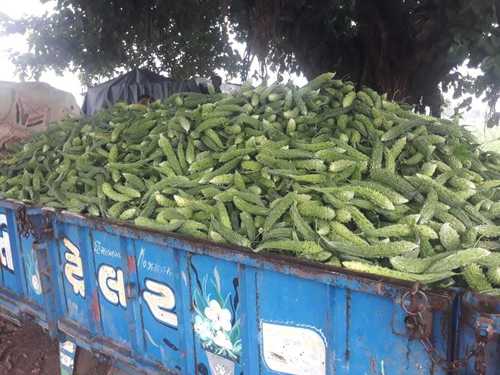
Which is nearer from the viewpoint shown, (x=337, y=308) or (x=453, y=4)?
(x=337, y=308)

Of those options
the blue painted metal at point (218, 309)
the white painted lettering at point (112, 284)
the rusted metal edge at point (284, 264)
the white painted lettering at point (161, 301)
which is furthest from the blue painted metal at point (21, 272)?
the white painted lettering at point (161, 301)

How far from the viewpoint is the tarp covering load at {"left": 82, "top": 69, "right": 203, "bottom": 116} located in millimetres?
9023

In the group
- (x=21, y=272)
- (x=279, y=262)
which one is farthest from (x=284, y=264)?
(x=21, y=272)

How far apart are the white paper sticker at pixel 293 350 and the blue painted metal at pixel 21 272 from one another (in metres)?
2.41

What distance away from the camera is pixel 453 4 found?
6.54 m

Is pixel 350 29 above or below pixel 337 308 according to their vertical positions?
above

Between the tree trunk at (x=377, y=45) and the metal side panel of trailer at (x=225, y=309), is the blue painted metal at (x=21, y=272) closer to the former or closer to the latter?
the metal side panel of trailer at (x=225, y=309)

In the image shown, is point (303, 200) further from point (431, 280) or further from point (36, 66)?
point (36, 66)

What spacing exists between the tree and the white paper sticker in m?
4.89

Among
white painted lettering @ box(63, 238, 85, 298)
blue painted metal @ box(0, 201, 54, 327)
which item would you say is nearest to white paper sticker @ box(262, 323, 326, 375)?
white painted lettering @ box(63, 238, 85, 298)

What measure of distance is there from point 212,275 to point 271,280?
1.48ft

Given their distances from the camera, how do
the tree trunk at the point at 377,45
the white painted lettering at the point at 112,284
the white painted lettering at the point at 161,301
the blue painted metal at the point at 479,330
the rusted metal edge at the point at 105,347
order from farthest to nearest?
the tree trunk at the point at 377,45 < the white painted lettering at the point at 112,284 < the rusted metal edge at the point at 105,347 < the white painted lettering at the point at 161,301 < the blue painted metal at the point at 479,330

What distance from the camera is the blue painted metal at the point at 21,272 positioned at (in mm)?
3805

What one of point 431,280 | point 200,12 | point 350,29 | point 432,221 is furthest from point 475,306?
point 200,12
